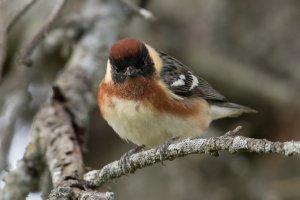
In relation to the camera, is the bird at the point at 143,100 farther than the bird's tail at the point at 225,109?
No

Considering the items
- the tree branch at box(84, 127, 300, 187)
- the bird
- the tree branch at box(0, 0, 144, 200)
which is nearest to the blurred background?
the tree branch at box(0, 0, 144, 200)

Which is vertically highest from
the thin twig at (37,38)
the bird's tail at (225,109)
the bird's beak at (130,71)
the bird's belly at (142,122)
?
the thin twig at (37,38)

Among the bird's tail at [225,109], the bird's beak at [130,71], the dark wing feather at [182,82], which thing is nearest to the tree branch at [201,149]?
the bird's beak at [130,71]

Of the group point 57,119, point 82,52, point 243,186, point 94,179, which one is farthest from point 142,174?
point 94,179

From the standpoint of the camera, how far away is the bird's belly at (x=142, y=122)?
4578 mm

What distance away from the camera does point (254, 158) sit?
6.38m

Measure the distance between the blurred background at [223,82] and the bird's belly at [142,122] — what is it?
899 millimetres

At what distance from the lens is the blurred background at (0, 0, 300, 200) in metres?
5.73

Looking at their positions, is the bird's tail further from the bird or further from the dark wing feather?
the bird

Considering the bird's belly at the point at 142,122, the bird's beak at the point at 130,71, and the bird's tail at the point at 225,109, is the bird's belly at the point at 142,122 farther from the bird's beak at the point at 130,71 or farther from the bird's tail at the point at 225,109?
the bird's tail at the point at 225,109

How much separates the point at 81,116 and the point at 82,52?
2.86 ft

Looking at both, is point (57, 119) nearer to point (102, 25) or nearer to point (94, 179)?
point (94, 179)

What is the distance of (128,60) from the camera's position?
15.6 feet

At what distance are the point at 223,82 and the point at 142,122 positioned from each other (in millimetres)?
1896
